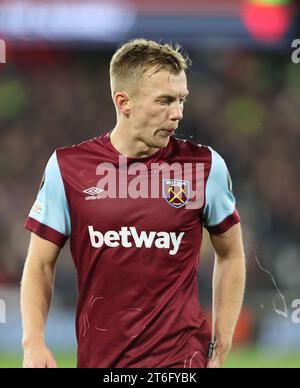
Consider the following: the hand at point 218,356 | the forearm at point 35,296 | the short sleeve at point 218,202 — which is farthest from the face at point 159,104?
the hand at point 218,356

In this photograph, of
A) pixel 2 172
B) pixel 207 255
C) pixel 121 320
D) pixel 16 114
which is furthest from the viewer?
pixel 16 114

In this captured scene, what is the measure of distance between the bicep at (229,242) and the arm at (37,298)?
814 millimetres

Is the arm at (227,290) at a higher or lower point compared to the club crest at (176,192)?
lower

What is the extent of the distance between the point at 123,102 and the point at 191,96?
11976mm

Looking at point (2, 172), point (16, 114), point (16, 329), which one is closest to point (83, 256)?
point (16, 329)

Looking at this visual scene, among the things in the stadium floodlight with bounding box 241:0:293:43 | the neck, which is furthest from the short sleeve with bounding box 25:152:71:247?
the stadium floodlight with bounding box 241:0:293:43

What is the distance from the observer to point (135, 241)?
4.75 meters

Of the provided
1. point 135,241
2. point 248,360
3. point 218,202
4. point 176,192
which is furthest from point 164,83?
point 248,360

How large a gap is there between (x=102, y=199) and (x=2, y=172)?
11034mm

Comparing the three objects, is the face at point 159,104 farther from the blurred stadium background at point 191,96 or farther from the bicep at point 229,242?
the blurred stadium background at point 191,96

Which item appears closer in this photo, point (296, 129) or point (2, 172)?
point (2, 172)

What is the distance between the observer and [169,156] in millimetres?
4938

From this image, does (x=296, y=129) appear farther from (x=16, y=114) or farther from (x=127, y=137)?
(x=127, y=137)

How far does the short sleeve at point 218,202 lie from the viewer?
191 inches
